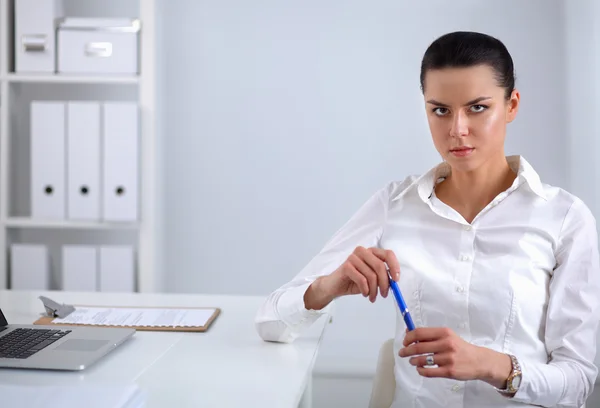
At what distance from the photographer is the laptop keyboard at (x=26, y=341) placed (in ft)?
3.99

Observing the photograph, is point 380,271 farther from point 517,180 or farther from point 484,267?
point 517,180

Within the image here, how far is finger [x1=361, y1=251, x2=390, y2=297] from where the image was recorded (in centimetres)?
116

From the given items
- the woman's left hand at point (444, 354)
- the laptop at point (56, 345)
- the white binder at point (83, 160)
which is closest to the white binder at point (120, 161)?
the white binder at point (83, 160)

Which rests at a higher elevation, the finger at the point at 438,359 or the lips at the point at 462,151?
the lips at the point at 462,151

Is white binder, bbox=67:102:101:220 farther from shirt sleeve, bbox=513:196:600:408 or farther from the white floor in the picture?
shirt sleeve, bbox=513:196:600:408

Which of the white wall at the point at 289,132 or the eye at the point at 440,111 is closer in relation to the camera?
the eye at the point at 440,111

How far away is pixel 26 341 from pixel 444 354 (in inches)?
30.4

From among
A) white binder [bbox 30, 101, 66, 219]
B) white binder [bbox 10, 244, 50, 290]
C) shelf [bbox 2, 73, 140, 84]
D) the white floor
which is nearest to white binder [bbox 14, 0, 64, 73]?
shelf [bbox 2, 73, 140, 84]

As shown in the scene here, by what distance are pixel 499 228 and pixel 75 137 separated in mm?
1761

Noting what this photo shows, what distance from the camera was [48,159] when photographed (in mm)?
2566

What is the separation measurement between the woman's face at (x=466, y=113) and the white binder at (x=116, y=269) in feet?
5.28

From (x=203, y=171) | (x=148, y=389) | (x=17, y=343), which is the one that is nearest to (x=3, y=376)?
(x=17, y=343)

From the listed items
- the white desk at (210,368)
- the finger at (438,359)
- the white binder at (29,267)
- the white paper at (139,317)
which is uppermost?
the finger at (438,359)

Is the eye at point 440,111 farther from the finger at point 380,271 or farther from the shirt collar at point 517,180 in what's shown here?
the finger at point 380,271
